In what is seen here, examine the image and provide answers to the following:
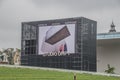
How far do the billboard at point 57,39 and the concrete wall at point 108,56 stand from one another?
1337 cm

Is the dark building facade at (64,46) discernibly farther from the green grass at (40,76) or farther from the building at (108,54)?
the green grass at (40,76)

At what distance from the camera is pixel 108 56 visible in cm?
6494

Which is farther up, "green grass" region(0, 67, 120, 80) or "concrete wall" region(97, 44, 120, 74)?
"concrete wall" region(97, 44, 120, 74)

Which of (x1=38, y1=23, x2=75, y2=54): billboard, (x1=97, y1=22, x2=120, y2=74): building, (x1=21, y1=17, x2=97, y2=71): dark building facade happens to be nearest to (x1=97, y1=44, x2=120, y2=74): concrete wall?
(x1=97, y1=22, x2=120, y2=74): building

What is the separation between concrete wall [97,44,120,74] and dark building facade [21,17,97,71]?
28.4 ft

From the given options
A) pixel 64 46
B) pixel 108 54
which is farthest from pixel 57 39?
pixel 108 54

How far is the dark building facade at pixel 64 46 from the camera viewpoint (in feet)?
174

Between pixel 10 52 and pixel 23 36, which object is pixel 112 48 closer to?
pixel 23 36

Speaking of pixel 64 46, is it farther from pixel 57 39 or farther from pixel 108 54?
pixel 108 54

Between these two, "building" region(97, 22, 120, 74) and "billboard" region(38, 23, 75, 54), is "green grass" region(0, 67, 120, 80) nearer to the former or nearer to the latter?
"billboard" region(38, 23, 75, 54)

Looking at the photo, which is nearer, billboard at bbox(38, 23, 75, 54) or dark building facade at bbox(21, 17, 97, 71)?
dark building facade at bbox(21, 17, 97, 71)

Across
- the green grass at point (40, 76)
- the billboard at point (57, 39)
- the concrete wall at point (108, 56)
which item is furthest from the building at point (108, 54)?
the green grass at point (40, 76)

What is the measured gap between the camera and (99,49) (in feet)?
217

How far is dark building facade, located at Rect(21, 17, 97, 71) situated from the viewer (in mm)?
53031
